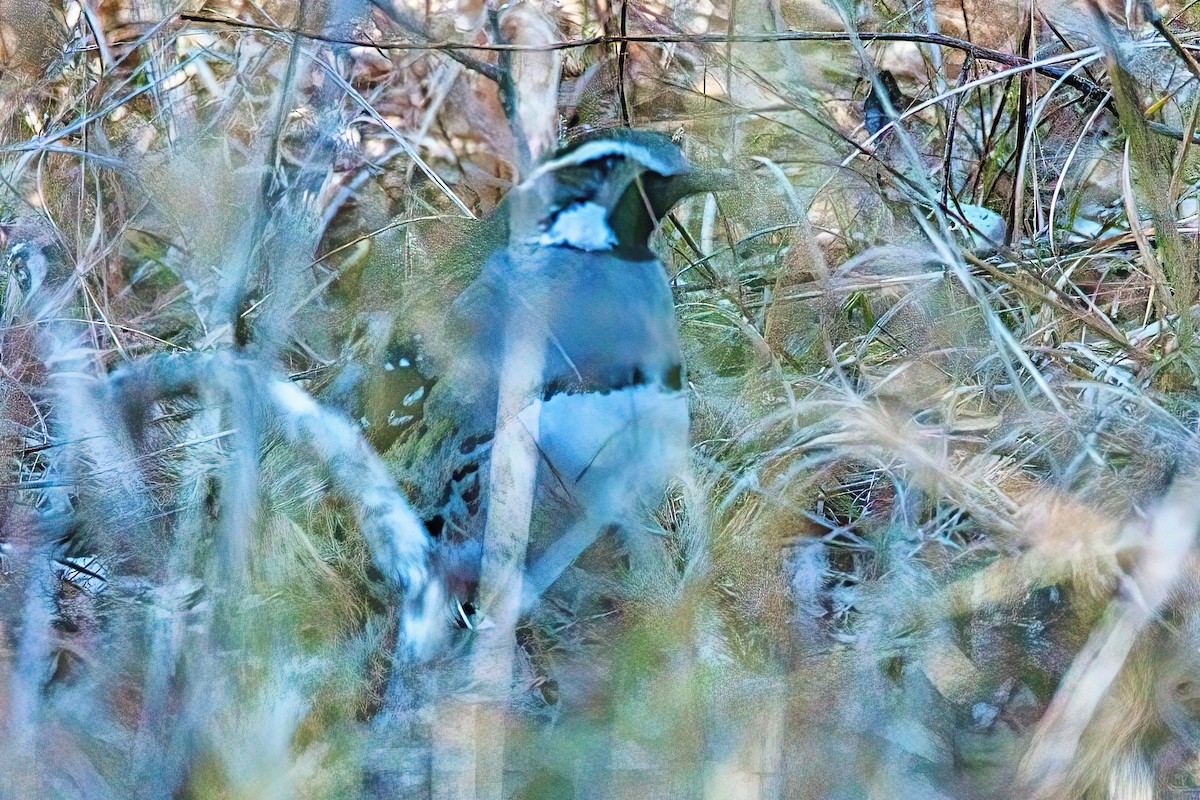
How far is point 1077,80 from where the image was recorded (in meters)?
1.95

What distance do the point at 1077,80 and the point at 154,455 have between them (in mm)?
1818

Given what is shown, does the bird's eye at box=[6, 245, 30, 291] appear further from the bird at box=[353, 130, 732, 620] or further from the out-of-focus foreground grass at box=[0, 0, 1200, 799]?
the bird at box=[353, 130, 732, 620]

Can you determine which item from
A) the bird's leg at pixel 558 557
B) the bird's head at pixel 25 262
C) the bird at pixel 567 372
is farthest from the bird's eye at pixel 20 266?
the bird's leg at pixel 558 557

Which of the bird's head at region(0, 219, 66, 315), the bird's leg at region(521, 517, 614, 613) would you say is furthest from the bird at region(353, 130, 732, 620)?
the bird's head at region(0, 219, 66, 315)

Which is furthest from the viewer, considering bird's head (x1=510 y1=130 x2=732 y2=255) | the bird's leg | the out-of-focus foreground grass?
bird's head (x1=510 y1=130 x2=732 y2=255)

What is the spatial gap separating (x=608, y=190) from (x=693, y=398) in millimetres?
420

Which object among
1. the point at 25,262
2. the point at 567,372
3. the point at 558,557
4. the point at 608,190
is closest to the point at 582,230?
the point at 608,190

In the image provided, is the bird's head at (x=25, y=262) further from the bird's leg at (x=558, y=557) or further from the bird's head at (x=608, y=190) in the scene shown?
the bird's leg at (x=558, y=557)

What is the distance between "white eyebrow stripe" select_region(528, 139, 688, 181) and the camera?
1.92m

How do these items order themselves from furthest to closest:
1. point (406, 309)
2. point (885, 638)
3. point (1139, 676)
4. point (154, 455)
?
point (406, 309)
point (154, 455)
point (885, 638)
point (1139, 676)

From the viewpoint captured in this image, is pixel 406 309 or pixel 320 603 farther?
pixel 406 309

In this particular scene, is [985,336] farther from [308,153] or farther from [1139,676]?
[308,153]

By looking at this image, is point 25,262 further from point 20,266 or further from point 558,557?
point 558,557

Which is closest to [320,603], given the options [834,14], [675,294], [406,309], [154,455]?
[154,455]
